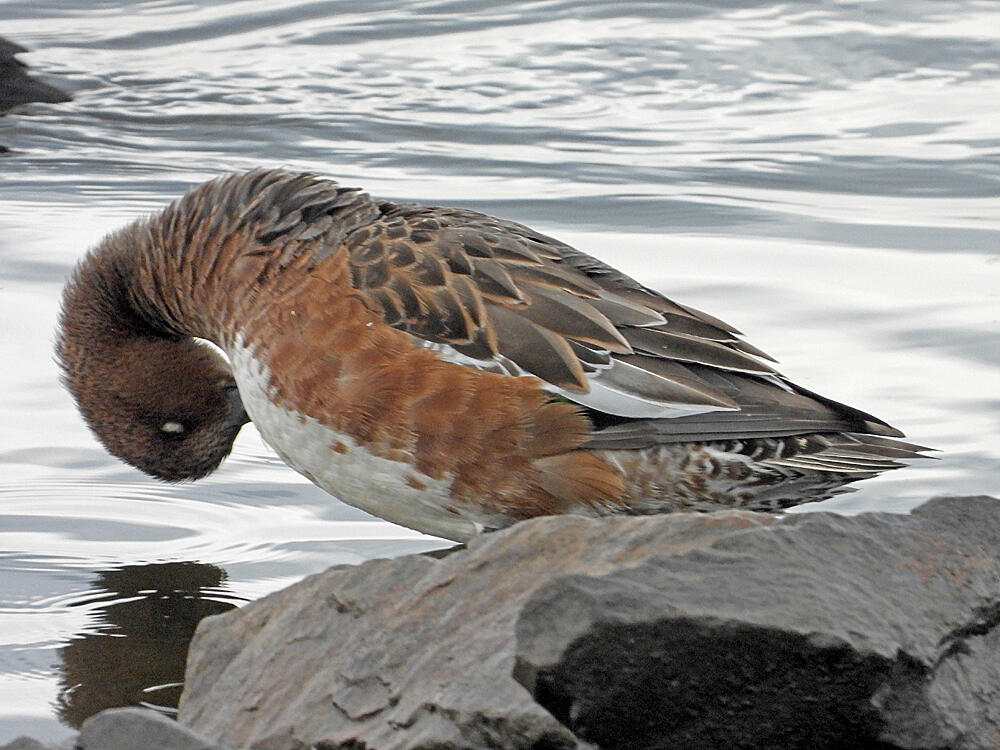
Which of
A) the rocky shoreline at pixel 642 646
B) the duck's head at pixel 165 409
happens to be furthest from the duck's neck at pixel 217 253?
the rocky shoreline at pixel 642 646

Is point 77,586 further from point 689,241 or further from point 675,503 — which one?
point 689,241

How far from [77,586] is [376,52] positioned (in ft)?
28.8

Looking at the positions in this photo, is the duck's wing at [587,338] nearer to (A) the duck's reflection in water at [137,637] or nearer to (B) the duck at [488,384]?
(B) the duck at [488,384]

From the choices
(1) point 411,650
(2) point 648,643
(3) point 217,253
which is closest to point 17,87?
(3) point 217,253

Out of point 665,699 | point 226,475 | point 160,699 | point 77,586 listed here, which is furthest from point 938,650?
point 226,475

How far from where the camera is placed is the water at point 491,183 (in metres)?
5.91

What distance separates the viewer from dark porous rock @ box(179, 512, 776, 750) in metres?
3.42

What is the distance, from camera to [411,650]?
3.71m

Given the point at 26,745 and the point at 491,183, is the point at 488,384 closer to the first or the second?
the point at 26,745

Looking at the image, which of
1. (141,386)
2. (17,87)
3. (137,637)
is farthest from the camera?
(17,87)

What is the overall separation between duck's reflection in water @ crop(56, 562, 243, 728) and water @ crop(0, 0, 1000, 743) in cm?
1

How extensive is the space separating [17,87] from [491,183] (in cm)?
403

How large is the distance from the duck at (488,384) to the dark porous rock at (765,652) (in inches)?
63.1

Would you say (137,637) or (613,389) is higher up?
(613,389)
